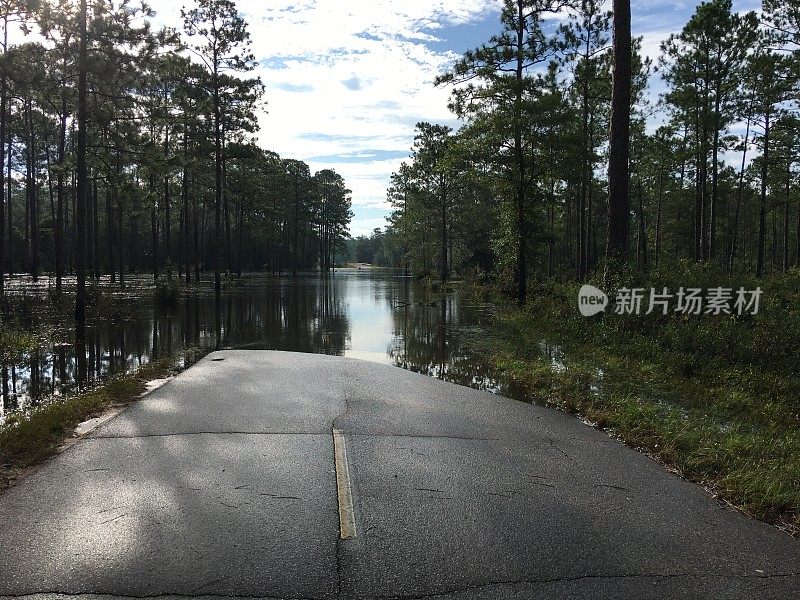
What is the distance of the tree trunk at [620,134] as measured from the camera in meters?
12.4

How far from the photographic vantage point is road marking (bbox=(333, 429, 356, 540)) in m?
3.63

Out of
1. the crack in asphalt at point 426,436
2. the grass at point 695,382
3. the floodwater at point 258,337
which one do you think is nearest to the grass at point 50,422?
the floodwater at point 258,337

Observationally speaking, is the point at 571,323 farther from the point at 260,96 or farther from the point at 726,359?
the point at 260,96

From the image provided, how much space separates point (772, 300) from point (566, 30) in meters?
12.4

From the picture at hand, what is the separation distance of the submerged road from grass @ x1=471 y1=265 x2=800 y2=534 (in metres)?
0.48

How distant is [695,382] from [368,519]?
6692 millimetres

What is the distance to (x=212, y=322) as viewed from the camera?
17453mm

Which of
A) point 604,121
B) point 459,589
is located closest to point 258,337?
point 459,589

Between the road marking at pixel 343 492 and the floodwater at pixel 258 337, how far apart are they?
4.03m

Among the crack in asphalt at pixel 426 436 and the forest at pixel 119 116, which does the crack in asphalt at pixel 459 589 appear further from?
the forest at pixel 119 116

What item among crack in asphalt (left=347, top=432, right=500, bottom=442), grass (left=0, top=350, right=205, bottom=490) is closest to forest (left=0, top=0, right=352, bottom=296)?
grass (left=0, top=350, right=205, bottom=490)

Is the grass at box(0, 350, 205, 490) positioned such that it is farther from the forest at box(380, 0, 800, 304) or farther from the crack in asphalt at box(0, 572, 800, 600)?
the forest at box(380, 0, 800, 304)

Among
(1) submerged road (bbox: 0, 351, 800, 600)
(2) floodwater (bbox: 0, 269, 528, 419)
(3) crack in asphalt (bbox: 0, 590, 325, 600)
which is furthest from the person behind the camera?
(2) floodwater (bbox: 0, 269, 528, 419)

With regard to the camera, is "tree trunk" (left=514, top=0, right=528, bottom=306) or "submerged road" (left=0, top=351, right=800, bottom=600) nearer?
"submerged road" (left=0, top=351, right=800, bottom=600)
